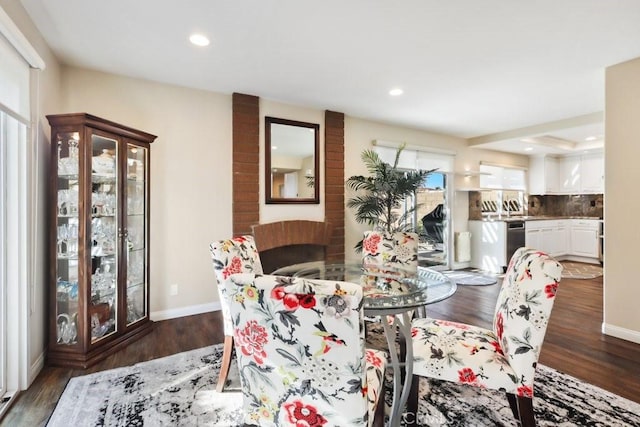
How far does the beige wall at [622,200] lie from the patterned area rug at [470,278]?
1876 mm

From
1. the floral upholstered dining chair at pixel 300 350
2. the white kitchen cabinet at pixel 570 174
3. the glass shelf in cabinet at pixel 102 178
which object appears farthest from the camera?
the white kitchen cabinet at pixel 570 174

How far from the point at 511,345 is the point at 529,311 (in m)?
0.19

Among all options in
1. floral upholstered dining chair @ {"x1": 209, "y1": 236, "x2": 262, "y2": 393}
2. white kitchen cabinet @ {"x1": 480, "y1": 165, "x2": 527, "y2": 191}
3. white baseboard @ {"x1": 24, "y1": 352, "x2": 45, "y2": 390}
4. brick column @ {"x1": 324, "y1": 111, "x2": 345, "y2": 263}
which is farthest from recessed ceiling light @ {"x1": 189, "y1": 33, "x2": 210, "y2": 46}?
white kitchen cabinet @ {"x1": 480, "y1": 165, "x2": 527, "y2": 191}

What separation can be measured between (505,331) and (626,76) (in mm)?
2813

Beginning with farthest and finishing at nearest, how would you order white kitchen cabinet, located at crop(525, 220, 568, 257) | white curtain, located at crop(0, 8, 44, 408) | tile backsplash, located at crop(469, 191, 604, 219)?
tile backsplash, located at crop(469, 191, 604, 219), white kitchen cabinet, located at crop(525, 220, 568, 257), white curtain, located at crop(0, 8, 44, 408)

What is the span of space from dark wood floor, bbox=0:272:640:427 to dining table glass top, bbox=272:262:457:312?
3.52ft

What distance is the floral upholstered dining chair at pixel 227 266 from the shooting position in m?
1.88

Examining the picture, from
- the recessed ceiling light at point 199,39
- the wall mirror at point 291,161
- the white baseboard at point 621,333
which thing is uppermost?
the recessed ceiling light at point 199,39

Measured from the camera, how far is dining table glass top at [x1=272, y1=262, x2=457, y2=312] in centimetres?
163

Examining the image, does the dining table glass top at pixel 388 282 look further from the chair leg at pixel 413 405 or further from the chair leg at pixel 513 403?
the chair leg at pixel 513 403

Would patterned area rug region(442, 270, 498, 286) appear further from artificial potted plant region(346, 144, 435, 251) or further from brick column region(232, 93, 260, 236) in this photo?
brick column region(232, 93, 260, 236)

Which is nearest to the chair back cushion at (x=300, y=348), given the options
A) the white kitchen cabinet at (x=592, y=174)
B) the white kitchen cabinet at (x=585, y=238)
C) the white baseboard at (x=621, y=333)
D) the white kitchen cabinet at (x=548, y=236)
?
the white baseboard at (x=621, y=333)

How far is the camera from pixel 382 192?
13.8 feet

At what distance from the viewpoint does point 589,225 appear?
249 inches
